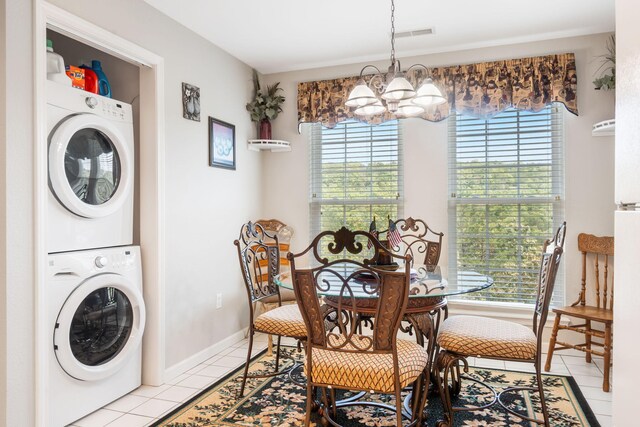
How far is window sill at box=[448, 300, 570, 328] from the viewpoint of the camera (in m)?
3.64

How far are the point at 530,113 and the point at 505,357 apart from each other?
2.28 metres

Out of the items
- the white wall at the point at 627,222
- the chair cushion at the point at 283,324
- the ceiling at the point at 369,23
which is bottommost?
the chair cushion at the point at 283,324

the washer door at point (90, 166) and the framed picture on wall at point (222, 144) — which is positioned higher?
the framed picture on wall at point (222, 144)

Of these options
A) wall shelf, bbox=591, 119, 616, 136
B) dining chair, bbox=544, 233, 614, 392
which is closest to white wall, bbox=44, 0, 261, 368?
dining chair, bbox=544, 233, 614, 392

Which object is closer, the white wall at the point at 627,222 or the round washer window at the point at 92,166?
the white wall at the point at 627,222

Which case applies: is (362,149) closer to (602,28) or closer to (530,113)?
(530,113)

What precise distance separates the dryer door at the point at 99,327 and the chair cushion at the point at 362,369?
53.1 inches

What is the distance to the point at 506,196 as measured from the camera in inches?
148

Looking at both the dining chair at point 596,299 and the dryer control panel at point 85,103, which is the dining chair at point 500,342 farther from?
the dryer control panel at point 85,103

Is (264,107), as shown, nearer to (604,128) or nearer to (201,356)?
(201,356)

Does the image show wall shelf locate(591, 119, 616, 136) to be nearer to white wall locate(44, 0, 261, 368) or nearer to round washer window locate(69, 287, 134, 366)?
white wall locate(44, 0, 261, 368)

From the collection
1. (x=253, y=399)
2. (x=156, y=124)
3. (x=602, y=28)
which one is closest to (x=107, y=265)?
(x=156, y=124)

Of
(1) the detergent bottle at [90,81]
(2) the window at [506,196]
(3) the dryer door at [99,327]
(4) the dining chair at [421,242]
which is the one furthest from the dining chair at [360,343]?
(2) the window at [506,196]

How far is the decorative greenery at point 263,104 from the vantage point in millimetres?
4285
